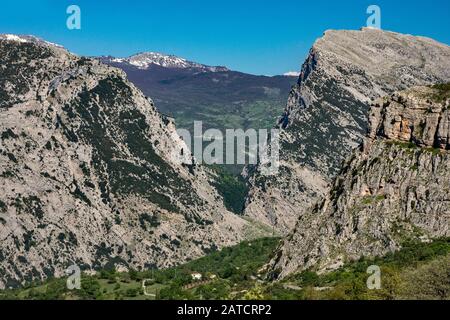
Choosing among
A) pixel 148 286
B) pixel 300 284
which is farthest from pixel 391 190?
pixel 148 286

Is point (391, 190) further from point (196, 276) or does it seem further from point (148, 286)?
point (148, 286)

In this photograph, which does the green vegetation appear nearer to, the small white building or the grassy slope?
the grassy slope

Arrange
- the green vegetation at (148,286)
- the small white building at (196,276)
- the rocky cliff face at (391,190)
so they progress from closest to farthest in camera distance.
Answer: the rocky cliff face at (391,190), the green vegetation at (148,286), the small white building at (196,276)

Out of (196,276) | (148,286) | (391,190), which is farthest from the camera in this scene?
(196,276)

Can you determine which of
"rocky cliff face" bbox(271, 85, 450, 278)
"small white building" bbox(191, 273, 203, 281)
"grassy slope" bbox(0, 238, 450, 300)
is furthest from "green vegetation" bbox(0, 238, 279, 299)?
"rocky cliff face" bbox(271, 85, 450, 278)

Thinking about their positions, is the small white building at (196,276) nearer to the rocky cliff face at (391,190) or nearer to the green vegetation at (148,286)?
the green vegetation at (148,286)

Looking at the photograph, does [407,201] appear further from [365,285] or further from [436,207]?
[365,285]

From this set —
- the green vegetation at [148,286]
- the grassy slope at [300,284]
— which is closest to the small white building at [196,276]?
the green vegetation at [148,286]
